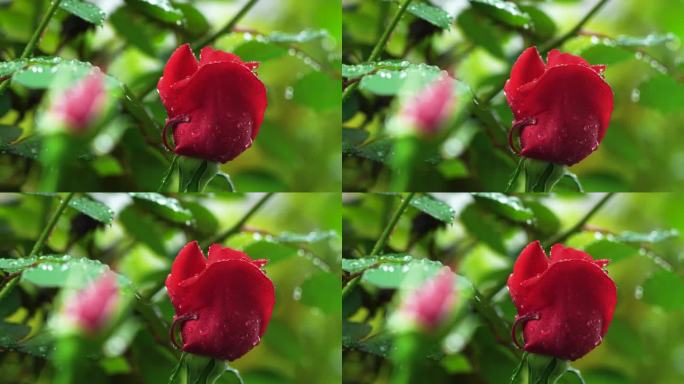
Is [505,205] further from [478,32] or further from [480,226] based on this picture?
[478,32]

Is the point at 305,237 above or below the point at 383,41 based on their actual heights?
below

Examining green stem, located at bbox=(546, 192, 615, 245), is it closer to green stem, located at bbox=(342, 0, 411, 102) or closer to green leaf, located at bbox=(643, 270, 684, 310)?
green leaf, located at bbox=(643, 270, 684, 310)

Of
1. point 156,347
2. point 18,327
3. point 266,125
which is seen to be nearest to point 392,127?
point 266,125

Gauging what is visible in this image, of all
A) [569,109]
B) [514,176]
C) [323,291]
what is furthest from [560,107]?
[323,291]

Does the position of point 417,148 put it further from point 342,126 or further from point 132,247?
point 132,247

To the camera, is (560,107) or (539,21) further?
(539,21)

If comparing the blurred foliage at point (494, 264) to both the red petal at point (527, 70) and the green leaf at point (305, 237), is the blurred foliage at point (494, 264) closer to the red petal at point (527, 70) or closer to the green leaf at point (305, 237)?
the green leaf at point (305, 237)

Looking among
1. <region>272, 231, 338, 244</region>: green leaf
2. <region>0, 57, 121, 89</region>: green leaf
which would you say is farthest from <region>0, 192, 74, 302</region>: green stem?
<region>272, 231, 338, 244</region>: green leaf
